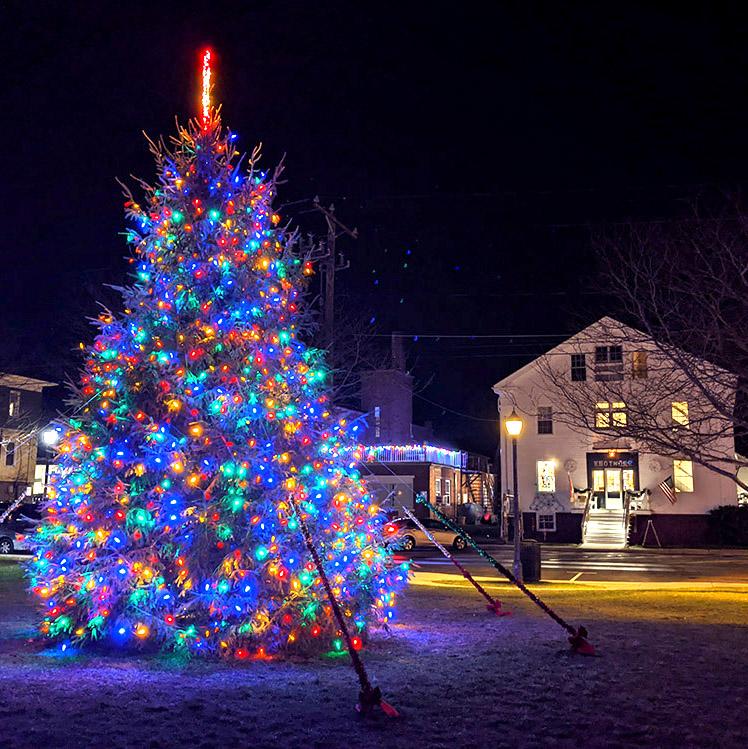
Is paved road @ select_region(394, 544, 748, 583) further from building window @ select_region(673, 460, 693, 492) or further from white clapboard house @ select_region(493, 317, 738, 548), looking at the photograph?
building window @ select_region(673, 460, 693, 492)

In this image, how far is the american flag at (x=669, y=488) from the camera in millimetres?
40594

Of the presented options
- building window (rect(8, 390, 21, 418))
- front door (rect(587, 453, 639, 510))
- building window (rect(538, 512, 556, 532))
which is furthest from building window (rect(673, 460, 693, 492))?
building window (rect(8, 390, 21, 418))

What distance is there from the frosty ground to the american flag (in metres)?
30.4

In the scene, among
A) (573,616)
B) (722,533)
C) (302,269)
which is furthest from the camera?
(722,533)

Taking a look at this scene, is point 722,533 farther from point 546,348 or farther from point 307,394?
point 307,394

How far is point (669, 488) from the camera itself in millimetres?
40688

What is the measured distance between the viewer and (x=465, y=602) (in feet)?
48.9

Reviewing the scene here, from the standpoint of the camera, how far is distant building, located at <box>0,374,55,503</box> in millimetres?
49062

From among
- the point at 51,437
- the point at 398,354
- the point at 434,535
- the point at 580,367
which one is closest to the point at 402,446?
the point at 398,354

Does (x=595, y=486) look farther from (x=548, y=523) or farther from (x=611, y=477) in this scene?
(x=548, y=523)

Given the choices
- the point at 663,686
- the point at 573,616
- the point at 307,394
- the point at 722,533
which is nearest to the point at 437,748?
the point at 663,686

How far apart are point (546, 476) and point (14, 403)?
31529mm

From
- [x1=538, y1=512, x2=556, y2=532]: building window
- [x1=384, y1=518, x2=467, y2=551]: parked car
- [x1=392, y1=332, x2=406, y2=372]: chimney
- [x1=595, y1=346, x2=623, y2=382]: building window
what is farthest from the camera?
[x1=392, y1=332, x2=406, y2=372]: chimney

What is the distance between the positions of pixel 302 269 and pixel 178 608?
458cm
